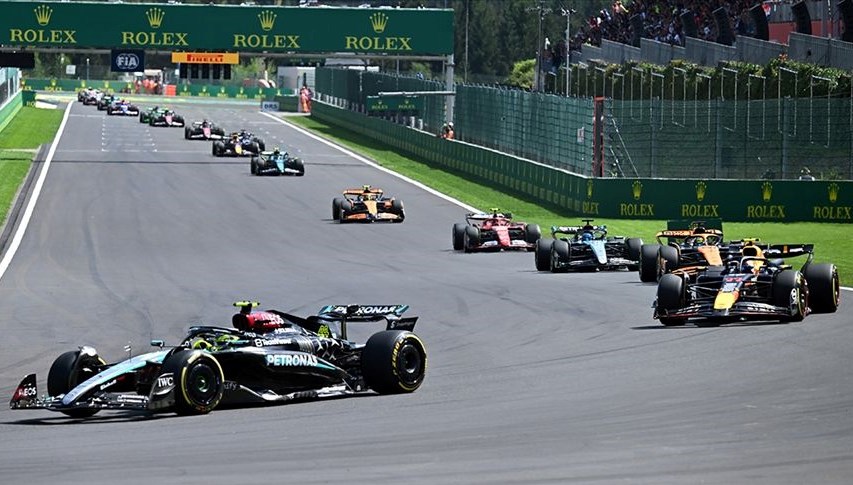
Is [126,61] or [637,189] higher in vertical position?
[126,61]

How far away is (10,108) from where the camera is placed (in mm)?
100875

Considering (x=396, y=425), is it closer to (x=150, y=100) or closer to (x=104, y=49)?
(x=104, y=49)

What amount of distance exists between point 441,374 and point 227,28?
55.4m

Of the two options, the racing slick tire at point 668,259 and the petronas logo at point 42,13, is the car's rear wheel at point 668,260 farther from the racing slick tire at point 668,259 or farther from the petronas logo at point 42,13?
the petronas logo at point 42,13

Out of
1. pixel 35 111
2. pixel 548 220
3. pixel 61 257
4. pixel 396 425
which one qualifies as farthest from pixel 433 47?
pixel 396 425

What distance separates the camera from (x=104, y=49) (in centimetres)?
7100

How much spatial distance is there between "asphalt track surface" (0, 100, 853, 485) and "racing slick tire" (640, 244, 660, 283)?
1.26ft

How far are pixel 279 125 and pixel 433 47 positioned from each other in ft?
107

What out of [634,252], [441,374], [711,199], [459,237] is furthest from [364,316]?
[711,199]

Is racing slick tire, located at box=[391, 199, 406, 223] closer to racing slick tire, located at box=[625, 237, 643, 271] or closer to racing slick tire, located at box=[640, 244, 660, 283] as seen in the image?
racing slick tire, located at box=[625, 237, 643, 271]

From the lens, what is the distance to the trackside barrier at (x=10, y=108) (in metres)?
92.1

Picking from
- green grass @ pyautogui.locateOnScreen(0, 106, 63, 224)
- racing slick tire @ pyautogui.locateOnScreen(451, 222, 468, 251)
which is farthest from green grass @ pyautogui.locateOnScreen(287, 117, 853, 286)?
green grass @ pyautogui.locateOnScreen(0, 106, 63, 224)

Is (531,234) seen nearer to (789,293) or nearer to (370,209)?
(370,209)

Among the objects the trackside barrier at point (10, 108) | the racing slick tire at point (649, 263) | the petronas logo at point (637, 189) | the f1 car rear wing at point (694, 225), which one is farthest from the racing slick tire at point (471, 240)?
the trackside barrier at point (10, 108)
